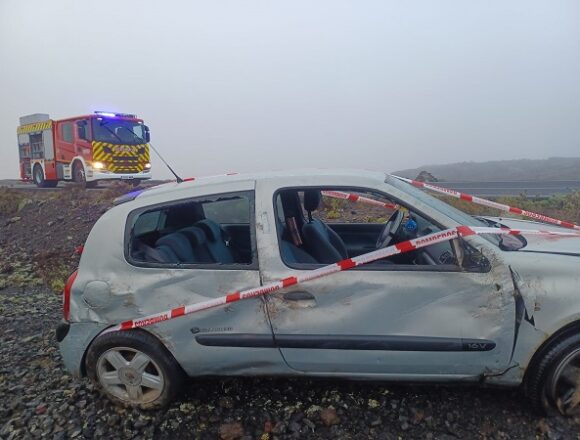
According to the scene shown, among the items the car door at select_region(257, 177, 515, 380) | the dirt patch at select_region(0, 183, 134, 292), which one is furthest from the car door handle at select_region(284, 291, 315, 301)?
the dirt patch at select_region(0, 183, 134, 292)

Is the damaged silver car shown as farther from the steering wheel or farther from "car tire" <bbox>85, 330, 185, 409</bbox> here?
the steering wheel

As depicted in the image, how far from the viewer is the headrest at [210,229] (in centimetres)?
332

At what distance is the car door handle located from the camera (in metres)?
2.57

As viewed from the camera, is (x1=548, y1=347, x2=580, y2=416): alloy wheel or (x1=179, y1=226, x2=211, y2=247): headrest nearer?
(x1=548, y1=347, x2=580, y2=416): alloy wheel

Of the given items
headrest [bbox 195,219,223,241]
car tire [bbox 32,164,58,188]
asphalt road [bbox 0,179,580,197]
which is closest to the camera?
headrest [bbox 195,219,223,241]

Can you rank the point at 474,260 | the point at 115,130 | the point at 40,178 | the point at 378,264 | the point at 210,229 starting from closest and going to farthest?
the point at 474,260 → the point at 378,264 → the point at 210,229 → the point at 115,130 → the point at 40,178

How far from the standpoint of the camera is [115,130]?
14945mm

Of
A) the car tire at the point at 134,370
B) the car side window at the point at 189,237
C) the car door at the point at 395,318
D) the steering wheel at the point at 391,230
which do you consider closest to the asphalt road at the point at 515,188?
the steering wheel at the point at 391,230

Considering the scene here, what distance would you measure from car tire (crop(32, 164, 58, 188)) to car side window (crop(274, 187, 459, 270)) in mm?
16462

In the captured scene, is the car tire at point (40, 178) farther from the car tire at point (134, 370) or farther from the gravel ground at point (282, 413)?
the car tire at point (134, 370)

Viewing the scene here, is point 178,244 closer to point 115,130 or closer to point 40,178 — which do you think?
point 115,130

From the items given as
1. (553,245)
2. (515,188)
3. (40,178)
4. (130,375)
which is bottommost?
(40,178)

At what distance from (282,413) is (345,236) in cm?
173

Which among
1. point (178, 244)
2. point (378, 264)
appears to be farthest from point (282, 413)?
point (178, 244)
